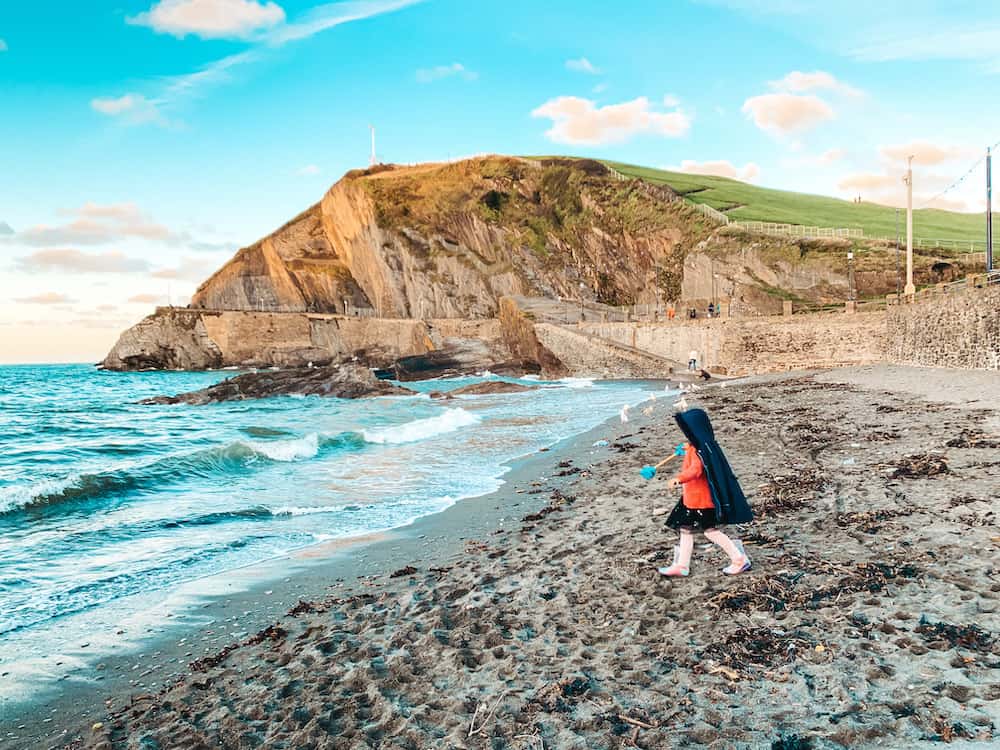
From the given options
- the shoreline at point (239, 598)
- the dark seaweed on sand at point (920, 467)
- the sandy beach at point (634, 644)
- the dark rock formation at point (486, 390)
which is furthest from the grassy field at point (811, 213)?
the shoreline at point (239, 598)

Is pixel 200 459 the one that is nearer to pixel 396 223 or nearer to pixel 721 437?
pixel 721 437

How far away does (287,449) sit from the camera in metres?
18.1

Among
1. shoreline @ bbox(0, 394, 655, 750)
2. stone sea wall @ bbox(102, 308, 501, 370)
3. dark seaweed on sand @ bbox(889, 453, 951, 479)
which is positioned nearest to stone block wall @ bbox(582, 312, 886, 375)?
dark seaweed on sand @ bbox(889, 453, 951, 479)

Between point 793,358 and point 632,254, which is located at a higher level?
point 632,254

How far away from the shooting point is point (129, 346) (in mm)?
85812

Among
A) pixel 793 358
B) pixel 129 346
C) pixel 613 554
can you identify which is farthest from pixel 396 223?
pixel 613 554

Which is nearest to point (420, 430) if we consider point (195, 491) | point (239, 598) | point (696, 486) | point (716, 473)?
point (195, 491)

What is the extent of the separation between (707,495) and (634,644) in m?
1.66

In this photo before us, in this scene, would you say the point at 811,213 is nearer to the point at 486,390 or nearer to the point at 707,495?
the point at 486,390

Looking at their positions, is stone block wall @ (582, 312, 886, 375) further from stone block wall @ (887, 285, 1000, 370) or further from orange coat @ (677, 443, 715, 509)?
orange coat @ (677, 443, 715, 509)

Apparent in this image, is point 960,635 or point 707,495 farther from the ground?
point 707,495

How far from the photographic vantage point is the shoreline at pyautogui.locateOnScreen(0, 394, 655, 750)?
462 centimetres

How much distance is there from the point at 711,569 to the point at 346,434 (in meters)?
16.4

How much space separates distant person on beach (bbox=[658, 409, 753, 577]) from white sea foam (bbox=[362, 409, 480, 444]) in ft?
48.1
